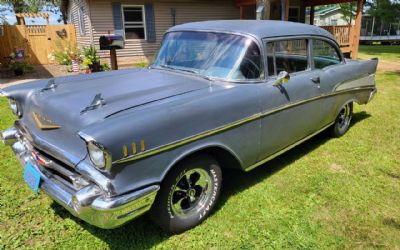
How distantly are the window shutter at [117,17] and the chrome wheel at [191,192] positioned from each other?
11447 millimetres

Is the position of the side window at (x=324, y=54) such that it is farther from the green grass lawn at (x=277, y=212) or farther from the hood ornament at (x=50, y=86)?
the hood ornament at (x=50, y=86)

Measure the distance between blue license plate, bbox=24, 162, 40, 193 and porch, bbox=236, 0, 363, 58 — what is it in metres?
9.92

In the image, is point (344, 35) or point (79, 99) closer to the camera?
point (79, 99)

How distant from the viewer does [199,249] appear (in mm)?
2742

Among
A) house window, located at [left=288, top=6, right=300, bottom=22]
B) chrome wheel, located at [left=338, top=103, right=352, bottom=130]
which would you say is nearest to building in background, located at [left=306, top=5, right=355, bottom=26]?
house window, located at [left=288, top=6, right=300, bottom=22]

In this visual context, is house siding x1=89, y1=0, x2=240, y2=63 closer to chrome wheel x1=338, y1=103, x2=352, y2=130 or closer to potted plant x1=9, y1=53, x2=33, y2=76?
potted plant x1=9, y1=53, x2=33, y2=76

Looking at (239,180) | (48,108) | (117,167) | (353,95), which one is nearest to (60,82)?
(48,108)

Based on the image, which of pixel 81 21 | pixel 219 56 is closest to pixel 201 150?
pixel 219 56

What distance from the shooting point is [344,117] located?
207 inches

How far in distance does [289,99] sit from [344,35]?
42.8ft

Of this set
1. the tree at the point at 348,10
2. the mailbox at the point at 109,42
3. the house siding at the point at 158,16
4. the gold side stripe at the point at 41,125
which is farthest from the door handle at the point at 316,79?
the tree at the point at 348,10

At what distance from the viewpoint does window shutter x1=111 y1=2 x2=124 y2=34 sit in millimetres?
13075

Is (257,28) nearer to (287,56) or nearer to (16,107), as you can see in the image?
(287,56)

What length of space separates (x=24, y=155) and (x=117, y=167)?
138cm
